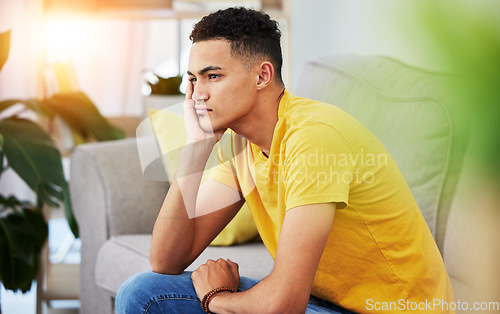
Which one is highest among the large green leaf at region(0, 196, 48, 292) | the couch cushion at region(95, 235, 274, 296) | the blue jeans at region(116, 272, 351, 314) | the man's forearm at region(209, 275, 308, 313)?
the man's forearm at region(209, 275, 308, 313)

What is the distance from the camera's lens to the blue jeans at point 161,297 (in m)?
0.96

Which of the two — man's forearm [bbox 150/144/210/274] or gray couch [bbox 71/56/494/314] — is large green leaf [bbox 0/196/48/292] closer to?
gray couch [bbox 71/56/494/314]

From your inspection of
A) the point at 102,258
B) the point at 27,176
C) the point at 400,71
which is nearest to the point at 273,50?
the point at 400,71

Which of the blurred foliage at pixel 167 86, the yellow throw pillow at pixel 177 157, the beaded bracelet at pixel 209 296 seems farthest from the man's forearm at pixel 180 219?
the blurred foliage at pixel 167 86

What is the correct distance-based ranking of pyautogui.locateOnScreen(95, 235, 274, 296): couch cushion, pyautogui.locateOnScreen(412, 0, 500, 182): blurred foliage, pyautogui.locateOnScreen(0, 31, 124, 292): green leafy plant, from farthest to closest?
1. pyautogui.locateOnScreen(0, 31, 124, 292): green leafy plant
2. pyautogui.locateOnScreen(95, 235, 274, 296): couch cushion
3. pyautogui.locateOnScreen(412, 0, 500, 182): blurred foliage

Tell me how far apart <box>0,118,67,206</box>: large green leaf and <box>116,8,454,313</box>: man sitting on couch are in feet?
2.58

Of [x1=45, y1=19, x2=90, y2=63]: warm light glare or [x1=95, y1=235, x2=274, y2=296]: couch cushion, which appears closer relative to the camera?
[x1=95, y1=235, x2=274, y2=296]: couch cushion

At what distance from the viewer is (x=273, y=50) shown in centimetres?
98

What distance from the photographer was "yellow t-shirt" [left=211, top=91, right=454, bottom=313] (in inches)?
33.3

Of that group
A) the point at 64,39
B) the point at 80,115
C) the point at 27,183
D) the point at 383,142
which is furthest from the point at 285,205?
the point at 64,39

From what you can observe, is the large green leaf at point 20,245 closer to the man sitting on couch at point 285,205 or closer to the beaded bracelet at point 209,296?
the man sitting on couch at point 285,205

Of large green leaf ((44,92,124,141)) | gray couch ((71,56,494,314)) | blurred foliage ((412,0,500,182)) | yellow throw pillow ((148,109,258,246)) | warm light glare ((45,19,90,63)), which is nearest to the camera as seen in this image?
blurred foliage ((412,0,500,182))

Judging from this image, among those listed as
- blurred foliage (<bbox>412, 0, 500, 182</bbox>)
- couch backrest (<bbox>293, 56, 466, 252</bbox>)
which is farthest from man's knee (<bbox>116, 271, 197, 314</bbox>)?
blurred foliage (<bbox>412, 0, 500, 182</bbox>)

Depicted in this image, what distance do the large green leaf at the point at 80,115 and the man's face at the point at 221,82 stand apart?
1.13 m
